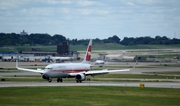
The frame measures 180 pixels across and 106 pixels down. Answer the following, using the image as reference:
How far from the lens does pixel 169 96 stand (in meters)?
61.2

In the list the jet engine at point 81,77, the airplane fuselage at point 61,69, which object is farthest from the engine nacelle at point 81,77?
the airplane fuselage at point 61,69

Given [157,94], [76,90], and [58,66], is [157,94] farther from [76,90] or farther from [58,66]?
[58,66]

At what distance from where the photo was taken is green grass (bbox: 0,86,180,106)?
52.5 metres

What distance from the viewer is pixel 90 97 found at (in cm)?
5812

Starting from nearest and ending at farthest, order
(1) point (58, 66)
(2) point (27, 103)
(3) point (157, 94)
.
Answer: (2) point (27, 103) < (3) point (157, 94) < (1) point (58, 66)

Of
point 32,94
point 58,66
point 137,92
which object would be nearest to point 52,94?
point 32,94

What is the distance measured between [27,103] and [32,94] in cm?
914

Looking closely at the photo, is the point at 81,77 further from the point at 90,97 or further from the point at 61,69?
the point at 90,97

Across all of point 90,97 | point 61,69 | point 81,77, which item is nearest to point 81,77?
point 81,77

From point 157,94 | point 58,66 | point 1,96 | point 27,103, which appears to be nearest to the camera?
point 27,103

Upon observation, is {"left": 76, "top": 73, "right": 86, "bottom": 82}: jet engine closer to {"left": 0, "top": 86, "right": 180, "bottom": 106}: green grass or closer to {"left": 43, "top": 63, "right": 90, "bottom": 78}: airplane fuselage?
{"left": 43, "top": 63, "right": 90, "bottom": 78}: airplane fuselage

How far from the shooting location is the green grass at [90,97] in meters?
52.5

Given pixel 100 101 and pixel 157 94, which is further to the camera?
pixel 157 94

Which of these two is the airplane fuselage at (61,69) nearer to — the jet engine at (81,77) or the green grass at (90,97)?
the jet engine at (81,77)
